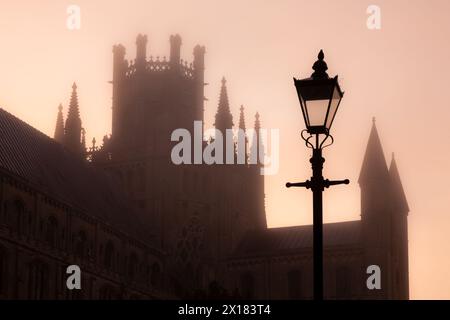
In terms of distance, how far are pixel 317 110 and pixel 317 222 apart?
70.8 inches

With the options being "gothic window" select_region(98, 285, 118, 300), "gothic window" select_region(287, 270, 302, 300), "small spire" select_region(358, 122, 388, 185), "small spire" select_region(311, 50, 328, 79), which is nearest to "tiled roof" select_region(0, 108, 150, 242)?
"gothic window" select_region(98, 285, 118, 300)

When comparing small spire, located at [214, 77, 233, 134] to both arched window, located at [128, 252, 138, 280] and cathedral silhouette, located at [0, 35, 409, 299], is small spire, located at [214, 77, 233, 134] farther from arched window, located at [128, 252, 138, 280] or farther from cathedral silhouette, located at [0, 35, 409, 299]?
arched window, located at [128, 252, 138, 280]

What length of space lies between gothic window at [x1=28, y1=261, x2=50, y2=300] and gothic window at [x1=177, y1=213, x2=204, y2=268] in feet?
82.3

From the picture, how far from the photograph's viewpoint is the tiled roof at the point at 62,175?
76375mm

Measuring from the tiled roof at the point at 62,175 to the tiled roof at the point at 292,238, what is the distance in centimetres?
1238

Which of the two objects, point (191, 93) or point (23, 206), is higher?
point (191, 93)

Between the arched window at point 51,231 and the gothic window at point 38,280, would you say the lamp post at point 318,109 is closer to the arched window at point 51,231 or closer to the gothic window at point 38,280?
the gothic window at point 38,280

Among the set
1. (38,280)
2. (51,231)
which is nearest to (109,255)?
(51,231)

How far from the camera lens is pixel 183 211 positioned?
→ 10075cm

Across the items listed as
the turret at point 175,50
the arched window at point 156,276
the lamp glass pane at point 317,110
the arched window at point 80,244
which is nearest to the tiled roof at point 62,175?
the arched window at point 80,244
